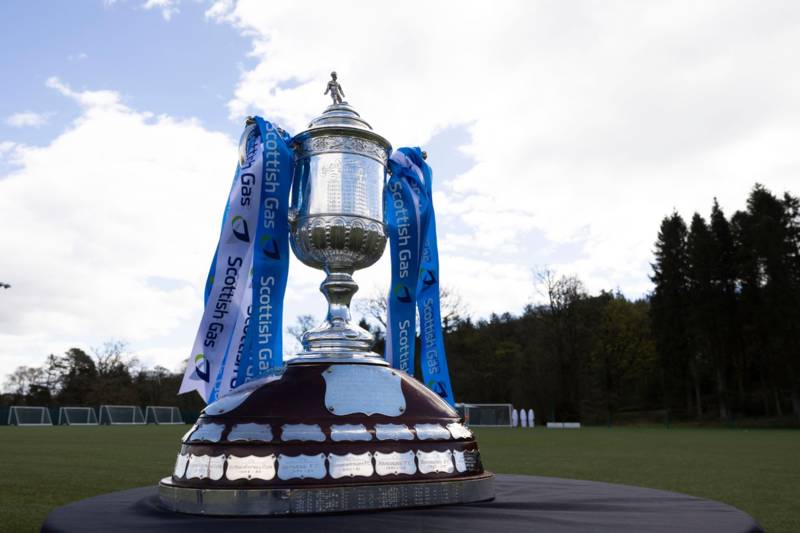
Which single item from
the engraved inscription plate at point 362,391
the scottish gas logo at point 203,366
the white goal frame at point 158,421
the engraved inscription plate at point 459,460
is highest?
the scottish gas logo at point 203,366

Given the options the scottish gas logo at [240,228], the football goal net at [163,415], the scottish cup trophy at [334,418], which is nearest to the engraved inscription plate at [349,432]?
the scottish cup trophy at [334,418]

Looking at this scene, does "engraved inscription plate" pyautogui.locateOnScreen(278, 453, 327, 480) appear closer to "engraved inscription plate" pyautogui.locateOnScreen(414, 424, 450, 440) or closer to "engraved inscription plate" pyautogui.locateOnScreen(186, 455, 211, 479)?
"engraved inscription plate" pyautogui.locateOnScreen(186, 455, 211, 479)

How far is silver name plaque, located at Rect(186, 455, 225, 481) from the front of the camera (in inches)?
85.4

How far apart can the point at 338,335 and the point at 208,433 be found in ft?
2.33

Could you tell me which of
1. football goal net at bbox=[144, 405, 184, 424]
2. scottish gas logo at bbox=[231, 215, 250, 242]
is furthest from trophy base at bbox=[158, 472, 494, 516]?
football goal net at bbox=[144, 405, 184, 424]

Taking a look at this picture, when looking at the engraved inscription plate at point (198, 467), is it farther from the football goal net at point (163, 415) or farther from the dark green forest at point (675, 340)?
the football goal net at point (163, 415)

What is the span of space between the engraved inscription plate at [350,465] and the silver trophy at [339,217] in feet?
1.68

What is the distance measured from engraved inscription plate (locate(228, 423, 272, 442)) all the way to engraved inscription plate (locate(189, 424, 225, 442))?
0.06m

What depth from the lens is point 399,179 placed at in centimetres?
332

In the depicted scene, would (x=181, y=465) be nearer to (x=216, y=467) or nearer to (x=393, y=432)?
(x=216, y=467)

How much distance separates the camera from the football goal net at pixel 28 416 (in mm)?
46000

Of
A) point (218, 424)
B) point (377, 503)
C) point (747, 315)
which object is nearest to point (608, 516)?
point (377, 503)

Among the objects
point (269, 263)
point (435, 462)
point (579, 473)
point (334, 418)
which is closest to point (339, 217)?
point (269, 263)

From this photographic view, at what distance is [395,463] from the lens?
2277mm
